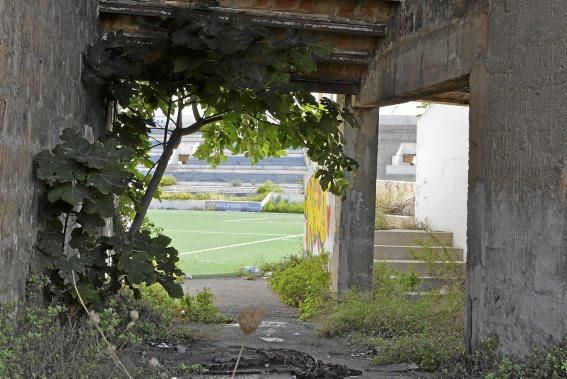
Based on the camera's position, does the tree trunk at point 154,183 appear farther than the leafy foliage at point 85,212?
Yes

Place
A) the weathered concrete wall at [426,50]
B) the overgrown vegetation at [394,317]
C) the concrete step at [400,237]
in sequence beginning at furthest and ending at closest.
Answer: the concrete step at [400,237]
the overgrown vegetation at [394,317]
the weathered concrete wall at [426,50]

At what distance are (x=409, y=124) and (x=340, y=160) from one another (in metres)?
28.9

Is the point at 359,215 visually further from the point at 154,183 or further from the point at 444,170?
the point at 444,170

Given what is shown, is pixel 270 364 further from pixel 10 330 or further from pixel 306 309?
pixel 306 309

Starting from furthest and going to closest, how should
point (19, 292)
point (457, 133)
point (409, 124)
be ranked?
point (409, 124)
point (457, 133)
point (19, 292)

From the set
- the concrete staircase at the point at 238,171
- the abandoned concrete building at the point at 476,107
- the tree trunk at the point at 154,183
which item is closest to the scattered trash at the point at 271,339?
the tree trunk at the point at 154,183

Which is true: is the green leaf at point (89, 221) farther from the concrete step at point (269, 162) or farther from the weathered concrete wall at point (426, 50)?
the concrete step at point (269, 162)

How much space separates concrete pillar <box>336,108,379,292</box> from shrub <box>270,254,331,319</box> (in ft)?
1.41

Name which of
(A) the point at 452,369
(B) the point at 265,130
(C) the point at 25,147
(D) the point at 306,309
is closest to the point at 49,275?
(C) the point at 25,147

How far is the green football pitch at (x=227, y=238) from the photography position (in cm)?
1955

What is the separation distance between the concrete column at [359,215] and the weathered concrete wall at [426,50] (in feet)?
3.83

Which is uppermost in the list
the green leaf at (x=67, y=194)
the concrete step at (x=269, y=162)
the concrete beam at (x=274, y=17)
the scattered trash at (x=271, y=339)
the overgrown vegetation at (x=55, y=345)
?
the concrete step at (x=269, y=162)

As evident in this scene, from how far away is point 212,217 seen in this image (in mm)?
35375

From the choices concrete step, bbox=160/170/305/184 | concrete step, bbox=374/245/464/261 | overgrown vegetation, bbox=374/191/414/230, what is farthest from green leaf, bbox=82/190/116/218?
concrete step, bbox=160/170/305/184
